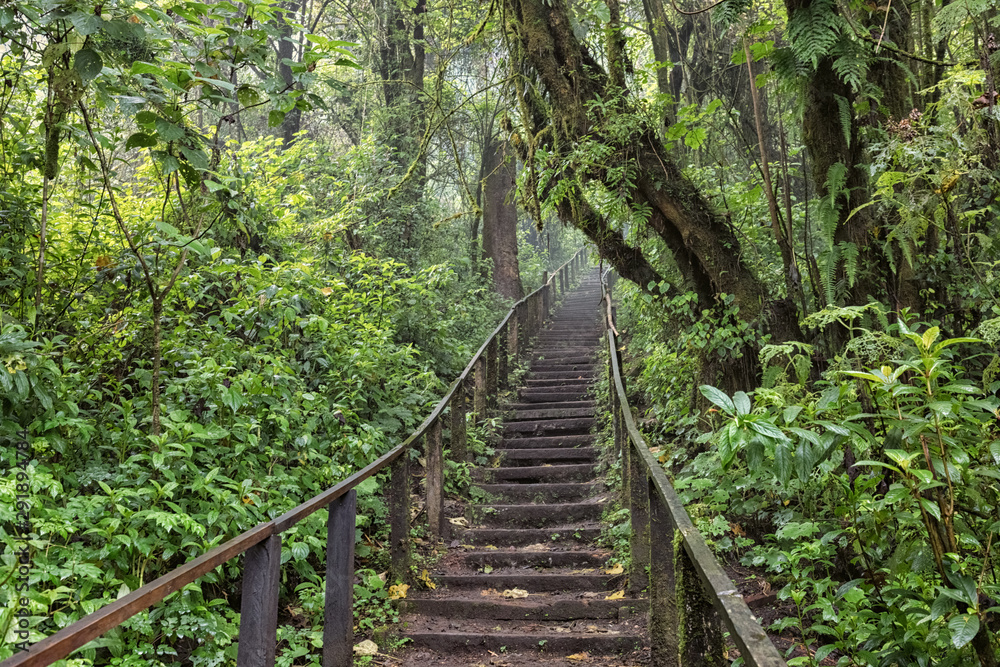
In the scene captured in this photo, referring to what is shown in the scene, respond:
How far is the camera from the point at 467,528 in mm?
5977

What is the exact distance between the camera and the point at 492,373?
31.0 ft

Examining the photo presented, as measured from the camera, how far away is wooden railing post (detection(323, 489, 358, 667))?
10.1ft

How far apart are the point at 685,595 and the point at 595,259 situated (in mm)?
5186

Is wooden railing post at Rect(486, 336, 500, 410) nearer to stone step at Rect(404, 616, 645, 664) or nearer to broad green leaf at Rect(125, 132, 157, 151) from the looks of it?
stone step at Rect(404, 616, 645, 664)

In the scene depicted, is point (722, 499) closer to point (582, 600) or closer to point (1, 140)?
point (582, 600)

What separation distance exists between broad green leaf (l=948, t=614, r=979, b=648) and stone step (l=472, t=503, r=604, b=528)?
4.38 meters

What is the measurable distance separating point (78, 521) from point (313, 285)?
2708mm

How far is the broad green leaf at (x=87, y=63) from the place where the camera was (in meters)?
2.86

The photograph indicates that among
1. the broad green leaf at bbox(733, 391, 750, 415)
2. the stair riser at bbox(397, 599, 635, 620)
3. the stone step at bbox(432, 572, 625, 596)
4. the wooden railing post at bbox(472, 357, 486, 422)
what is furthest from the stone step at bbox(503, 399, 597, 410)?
the broad green leaf at bbox(733, 391, 750, 415)

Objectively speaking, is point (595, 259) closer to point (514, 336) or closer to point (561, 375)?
point (561, 375)

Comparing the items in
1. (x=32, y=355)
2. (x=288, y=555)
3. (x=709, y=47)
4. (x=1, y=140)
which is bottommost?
(x=288, y=555)

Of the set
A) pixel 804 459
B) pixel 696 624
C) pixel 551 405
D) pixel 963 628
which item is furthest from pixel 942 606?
pixel 551 405

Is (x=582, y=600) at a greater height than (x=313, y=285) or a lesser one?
lesser

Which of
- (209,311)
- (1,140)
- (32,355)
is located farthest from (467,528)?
(1,140)
